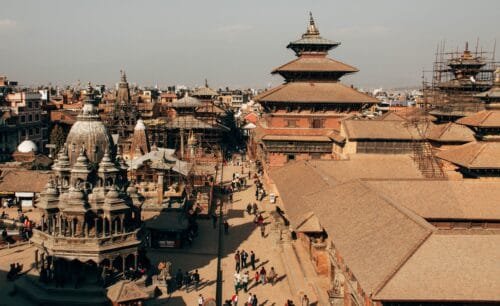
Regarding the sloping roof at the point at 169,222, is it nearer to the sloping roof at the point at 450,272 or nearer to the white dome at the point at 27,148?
the sloping roof at the point at 450,272

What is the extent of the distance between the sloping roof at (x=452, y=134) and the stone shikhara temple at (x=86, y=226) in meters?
25.2

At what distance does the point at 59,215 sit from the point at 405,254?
17875 mm

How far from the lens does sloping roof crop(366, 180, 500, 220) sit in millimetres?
25531

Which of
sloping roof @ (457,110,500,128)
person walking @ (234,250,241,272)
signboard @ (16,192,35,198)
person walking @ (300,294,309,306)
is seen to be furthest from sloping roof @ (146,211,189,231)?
sloping roof @ (457,110,500,128)

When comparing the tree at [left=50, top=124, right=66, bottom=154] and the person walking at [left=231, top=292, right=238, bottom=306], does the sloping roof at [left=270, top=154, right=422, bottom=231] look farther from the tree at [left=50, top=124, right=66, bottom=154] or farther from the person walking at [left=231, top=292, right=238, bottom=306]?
the tree at [left=50, top=124, right=66, bottom=154]

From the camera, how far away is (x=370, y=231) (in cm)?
2102

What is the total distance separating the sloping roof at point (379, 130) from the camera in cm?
4161

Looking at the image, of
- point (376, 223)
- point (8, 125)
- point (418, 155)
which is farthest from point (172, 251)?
point (8, 125)

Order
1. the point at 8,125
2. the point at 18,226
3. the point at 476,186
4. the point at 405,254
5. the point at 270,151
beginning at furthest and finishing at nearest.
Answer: the point at 8,125, the point at 270,151, the point at 18,226, the point at 476,186, the point at 405,254

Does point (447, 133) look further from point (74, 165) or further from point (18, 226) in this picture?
point (18, 226)

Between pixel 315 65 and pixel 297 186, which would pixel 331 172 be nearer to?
pixel 297 186

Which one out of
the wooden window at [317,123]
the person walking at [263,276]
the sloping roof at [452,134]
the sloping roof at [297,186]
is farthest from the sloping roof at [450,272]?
the wooden window at [317,123]

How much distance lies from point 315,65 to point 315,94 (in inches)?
159

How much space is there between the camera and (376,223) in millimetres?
21500
